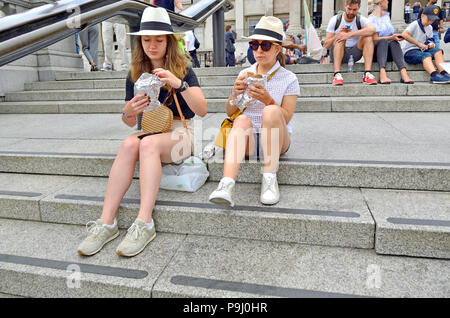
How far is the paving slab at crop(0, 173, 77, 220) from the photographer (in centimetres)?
245

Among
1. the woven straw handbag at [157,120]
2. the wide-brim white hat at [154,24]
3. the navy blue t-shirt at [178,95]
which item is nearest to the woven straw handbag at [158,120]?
the woven straw handbag at [157,120]

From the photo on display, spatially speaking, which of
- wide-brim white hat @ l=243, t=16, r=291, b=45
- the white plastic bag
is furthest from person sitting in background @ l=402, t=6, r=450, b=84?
the white plastic bag

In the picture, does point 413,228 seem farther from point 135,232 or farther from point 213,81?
point 213,81

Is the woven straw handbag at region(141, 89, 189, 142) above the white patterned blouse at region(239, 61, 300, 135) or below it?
below

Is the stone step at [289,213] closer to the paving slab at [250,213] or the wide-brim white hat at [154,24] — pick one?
the paving slab at [250,213]

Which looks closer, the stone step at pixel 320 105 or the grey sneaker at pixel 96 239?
the grey sneaker at pixel 96 239

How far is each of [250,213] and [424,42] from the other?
15.4 ft

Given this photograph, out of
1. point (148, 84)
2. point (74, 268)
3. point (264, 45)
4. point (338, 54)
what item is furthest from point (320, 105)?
point (74, 268)

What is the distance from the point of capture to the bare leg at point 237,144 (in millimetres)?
2221

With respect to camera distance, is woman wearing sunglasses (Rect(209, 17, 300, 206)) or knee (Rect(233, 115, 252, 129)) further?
knee (Rect(233, 115, 252, 129))

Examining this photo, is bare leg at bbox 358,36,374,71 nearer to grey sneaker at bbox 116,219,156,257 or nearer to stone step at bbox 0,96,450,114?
stone step at bbox 0,96,450,114

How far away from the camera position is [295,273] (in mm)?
1773

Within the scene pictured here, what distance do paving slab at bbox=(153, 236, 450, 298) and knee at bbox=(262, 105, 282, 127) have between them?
785 mm

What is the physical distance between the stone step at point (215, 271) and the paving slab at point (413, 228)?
0.05m
